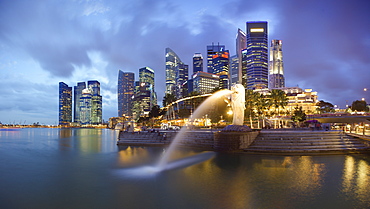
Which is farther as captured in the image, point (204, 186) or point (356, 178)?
point (356, 178)

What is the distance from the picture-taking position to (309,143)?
27.7m

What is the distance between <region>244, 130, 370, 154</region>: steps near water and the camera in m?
27.0

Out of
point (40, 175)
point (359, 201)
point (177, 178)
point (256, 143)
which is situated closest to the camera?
point (359, 201)

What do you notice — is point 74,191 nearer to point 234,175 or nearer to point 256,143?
point 234,175

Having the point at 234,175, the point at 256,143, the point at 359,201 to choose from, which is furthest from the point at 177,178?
the point at 256,143

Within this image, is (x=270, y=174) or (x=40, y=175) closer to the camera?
(x=270, y=174)

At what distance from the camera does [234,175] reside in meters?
18.1

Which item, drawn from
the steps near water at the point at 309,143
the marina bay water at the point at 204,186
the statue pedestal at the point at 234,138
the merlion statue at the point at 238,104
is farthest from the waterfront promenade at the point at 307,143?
the marina bay water at the point at 204,186

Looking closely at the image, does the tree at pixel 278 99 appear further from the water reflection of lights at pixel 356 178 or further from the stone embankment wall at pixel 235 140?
the water reflection of lights at pixel 356 178

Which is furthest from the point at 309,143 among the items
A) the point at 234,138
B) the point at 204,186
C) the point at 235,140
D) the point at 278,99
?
the point at 278,99

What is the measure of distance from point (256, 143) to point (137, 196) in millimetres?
20123

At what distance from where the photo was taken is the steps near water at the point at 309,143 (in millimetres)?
26984

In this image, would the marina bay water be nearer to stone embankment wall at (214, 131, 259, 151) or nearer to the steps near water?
the steps near water

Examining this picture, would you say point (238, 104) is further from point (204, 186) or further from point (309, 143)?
point (204, 186)
